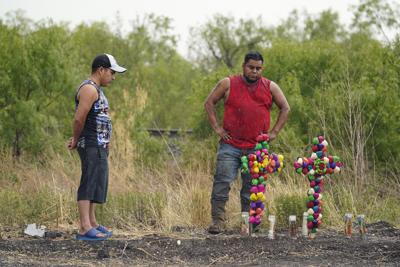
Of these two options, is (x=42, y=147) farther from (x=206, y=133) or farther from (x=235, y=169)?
(x=235, y=169)

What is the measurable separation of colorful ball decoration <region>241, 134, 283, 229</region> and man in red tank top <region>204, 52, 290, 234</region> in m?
0.27

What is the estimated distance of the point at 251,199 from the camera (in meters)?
7.80

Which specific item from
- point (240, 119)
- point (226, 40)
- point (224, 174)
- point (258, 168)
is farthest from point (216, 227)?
point (226, 40)

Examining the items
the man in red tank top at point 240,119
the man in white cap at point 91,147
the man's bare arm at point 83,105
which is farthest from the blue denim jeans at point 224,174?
the man's bare arm at point 83,105

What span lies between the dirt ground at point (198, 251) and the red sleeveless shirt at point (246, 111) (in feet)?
3.53

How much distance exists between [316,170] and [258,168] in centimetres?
64

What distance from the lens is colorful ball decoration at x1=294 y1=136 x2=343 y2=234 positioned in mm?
7910

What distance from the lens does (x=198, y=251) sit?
6.91 m

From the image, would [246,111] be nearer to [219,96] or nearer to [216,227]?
[219,96]

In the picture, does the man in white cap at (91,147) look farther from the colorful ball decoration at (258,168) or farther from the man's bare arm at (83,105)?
the colorful ball decoration at (258,168)

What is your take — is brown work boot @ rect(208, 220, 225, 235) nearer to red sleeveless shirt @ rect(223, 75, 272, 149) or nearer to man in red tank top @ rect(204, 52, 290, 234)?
man in red tank top @ rect(204, 52, 290, 234)

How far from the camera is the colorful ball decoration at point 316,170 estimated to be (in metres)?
7.91

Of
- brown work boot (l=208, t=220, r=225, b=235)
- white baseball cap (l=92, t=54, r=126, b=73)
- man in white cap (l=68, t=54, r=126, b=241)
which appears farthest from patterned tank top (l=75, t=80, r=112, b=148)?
brown work boot (l=208, t=220, r=225, b=235)

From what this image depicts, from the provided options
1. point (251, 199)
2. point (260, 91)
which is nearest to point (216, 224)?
point (251, 199)
